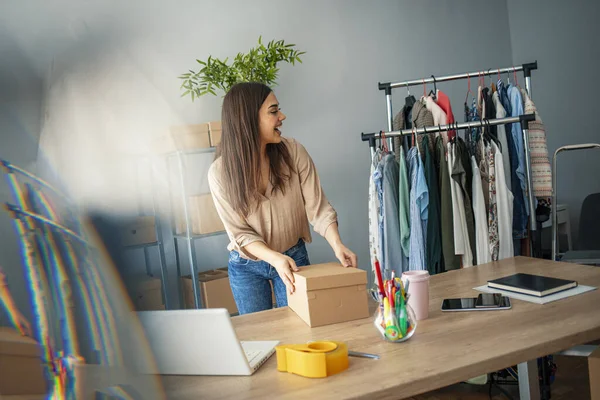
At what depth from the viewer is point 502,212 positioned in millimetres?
2734

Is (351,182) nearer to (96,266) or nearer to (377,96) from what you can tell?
(377,96)

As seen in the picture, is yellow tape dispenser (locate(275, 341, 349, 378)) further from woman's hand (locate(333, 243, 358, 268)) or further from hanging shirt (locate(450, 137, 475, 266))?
hanging shirt (locate(450, 137, 475, 266))

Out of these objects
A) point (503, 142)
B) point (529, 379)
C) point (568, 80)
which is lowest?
point (529, 379)

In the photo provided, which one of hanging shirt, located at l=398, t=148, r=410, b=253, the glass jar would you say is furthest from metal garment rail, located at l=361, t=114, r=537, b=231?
the glass jar

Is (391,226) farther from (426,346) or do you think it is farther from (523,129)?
(426,346)

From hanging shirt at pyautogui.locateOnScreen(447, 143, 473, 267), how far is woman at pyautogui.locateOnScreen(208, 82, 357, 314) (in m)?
0.98

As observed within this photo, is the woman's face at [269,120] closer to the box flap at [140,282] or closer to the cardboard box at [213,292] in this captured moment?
the cardboard box at [213,292]

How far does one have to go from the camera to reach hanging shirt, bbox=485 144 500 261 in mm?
2732

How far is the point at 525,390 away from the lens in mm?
1646

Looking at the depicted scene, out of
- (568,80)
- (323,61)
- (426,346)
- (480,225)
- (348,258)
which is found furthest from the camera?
(568,80)

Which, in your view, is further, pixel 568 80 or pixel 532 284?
pixel 568 80

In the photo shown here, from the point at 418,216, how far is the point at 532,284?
117cm

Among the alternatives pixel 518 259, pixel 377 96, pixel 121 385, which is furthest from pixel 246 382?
pixel 377 96

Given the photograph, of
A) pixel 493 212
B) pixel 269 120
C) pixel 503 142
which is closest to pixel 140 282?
pixel 269 120
